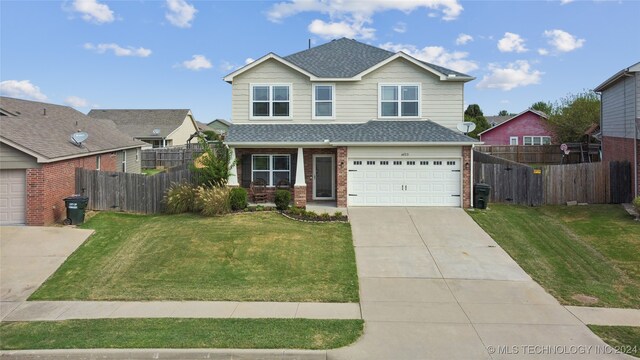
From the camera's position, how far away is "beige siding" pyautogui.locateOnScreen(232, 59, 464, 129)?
20.8m

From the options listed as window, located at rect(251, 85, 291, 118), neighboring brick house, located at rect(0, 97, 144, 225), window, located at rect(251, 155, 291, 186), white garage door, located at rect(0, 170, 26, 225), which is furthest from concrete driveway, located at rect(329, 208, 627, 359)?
white garage door, located at rect(0, 170, 26, 225)

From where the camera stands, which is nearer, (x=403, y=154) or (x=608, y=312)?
(x=608, y=312)

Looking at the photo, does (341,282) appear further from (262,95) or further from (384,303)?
(262,95)

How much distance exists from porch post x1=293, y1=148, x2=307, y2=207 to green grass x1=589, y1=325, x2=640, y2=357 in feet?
38.2

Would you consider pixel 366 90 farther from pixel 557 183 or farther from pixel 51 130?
pixel 51 130

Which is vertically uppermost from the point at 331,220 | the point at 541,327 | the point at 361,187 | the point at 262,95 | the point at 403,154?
the point at 262,95

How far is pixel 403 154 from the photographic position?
18.9 meters

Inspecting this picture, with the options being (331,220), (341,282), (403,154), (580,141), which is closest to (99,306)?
(341,282)

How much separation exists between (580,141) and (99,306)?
127 ft

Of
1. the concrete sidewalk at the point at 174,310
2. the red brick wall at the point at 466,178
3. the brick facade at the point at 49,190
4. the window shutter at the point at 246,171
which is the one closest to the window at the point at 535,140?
the red brick wall at the point at 466,178

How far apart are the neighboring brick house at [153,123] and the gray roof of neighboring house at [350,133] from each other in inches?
1290

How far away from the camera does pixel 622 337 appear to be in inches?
323

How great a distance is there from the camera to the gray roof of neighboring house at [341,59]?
69.8ft

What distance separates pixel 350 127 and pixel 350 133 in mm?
934
